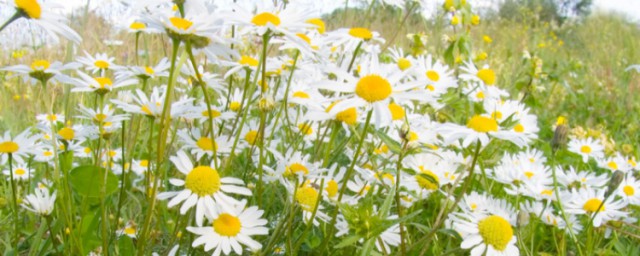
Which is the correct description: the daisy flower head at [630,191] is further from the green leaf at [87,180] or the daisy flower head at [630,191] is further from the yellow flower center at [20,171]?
the yellow flower center at [20,171]

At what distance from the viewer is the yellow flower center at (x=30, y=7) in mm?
727

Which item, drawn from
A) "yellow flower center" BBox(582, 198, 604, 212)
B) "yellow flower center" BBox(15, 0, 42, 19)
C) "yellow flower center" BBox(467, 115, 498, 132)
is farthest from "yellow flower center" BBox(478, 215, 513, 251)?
"yellow flower center" BBox(15, 0, 42, 19)

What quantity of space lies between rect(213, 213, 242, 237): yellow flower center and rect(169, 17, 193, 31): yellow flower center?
29 centimetres

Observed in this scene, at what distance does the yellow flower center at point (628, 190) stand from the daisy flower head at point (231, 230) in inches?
38.1

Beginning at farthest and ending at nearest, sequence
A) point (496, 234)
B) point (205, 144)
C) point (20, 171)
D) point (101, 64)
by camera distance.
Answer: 1. point (20, 171)
2. point (101, 64)
3. point (205, 144)
4. point (496, 234)

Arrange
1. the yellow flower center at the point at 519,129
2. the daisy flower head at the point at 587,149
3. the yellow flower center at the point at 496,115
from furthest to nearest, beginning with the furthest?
1. the daisy flower head at the point at 587,149
2. the yellow flower center at the point at 519,129
3. the yellow flower center at the point at 496,115

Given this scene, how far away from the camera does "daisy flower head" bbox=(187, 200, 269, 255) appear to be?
0.82 m

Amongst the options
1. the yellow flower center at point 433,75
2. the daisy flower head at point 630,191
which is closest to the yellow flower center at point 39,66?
the yellow flower center at point 433,75

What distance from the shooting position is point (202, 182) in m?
0.81

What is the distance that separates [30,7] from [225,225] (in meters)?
0.40

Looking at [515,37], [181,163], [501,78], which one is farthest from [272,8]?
[515,37]

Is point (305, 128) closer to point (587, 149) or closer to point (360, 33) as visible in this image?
point (360, 33)

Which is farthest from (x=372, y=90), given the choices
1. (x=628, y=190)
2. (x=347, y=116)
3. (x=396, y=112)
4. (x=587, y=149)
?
(x=587, y=149)

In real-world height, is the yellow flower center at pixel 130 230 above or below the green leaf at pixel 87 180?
below
